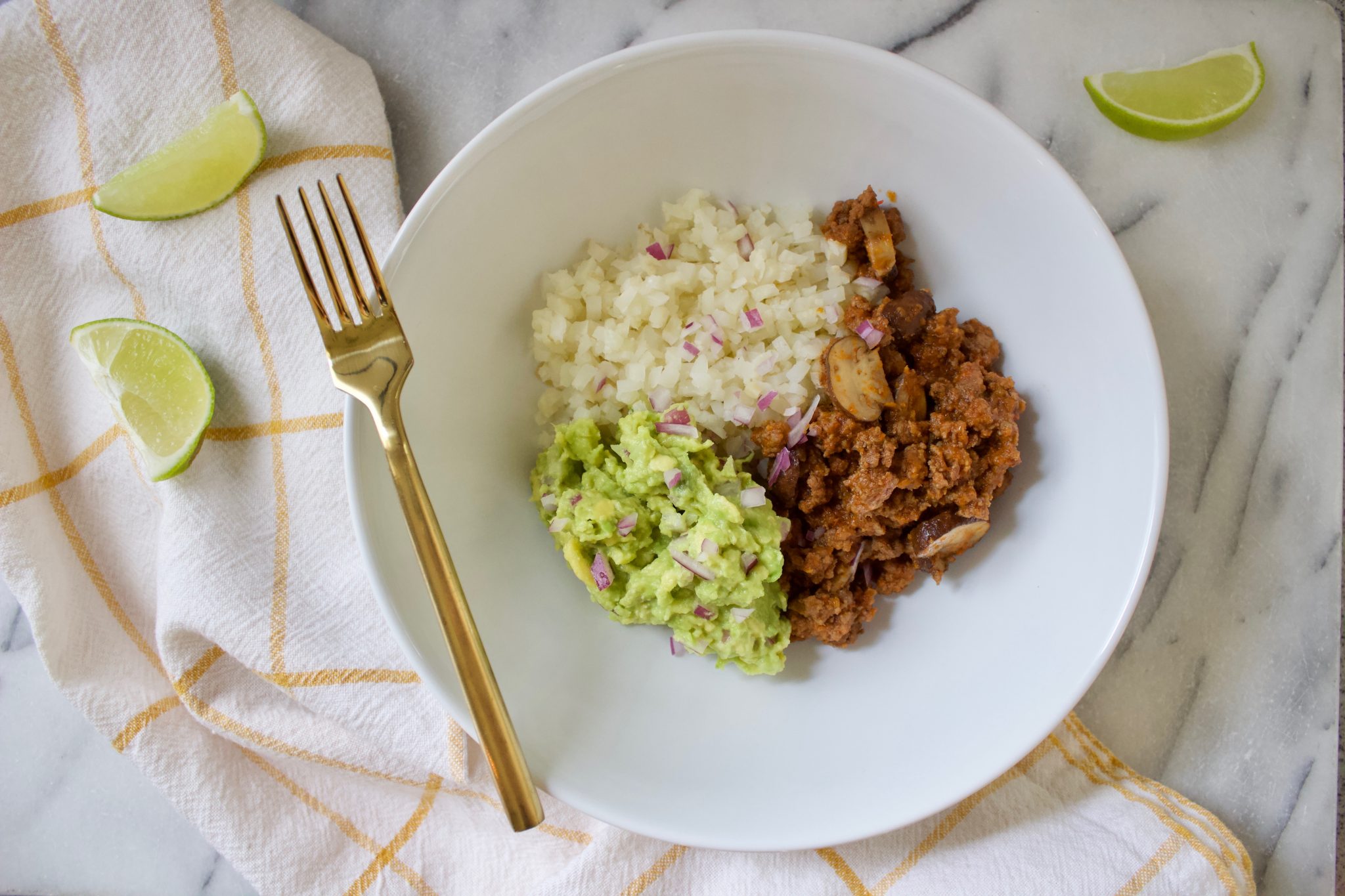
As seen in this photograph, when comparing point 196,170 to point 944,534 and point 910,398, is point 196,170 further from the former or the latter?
point 944,534

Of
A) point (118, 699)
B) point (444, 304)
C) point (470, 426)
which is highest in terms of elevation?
point (444, 304)

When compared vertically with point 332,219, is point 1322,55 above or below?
below

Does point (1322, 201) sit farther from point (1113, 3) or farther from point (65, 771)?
point (65, 771)

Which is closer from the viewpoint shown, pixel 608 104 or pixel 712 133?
pixel 608 104

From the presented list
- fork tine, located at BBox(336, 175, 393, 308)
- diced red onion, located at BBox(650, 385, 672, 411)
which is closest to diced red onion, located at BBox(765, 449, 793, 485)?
diced red onion, located at BBox(650, 385, 672, 411)

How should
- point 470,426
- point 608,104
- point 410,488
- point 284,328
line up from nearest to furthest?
point 410,488 → point 608,104 → point 470,426 → point 284,328

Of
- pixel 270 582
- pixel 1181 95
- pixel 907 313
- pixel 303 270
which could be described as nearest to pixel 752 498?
pixel 907 313

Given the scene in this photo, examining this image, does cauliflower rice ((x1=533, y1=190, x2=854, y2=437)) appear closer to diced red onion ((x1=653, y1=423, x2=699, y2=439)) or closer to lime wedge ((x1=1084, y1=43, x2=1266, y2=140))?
diced red onion ((x1=653, y1=423, x2=699, y2=439))

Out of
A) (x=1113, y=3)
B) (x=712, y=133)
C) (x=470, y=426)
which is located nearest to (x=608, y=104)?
(x=712, y=133)
